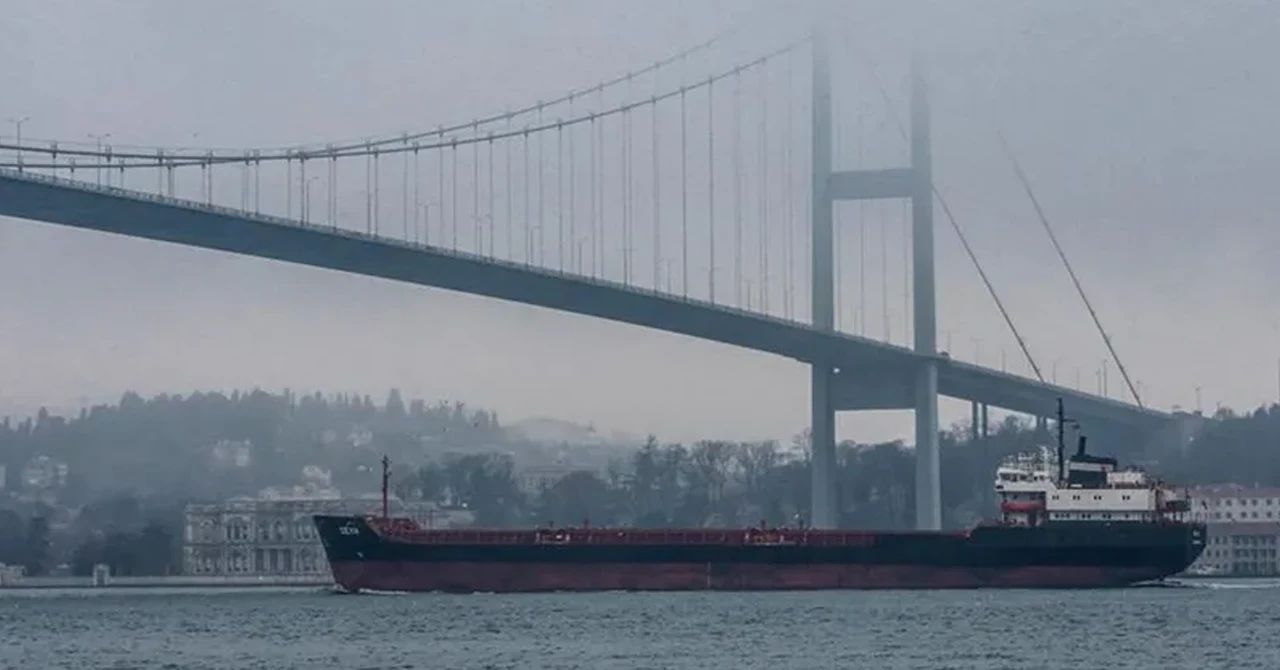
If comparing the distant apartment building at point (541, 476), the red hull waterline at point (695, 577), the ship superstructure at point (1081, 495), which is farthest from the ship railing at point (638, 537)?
the distant apartment building at point (541, 476)

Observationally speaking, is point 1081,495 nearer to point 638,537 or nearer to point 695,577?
point 695,577

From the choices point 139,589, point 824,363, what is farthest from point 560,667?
point 139,589

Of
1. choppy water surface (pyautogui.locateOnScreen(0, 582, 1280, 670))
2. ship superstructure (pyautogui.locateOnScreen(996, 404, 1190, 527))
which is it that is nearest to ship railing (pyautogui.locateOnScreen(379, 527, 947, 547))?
choppy water surface (pyautogui.locateOnScreen(0, 582, 1280, 670))

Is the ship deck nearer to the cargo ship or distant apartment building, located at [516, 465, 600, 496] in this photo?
the cargo ship

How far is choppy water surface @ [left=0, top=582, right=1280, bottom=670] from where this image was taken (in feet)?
113

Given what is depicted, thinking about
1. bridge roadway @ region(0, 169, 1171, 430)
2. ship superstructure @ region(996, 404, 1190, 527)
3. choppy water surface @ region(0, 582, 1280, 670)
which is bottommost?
choppy water surface @ region(0, 582, 1280, 670)

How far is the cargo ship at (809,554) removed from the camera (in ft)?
171

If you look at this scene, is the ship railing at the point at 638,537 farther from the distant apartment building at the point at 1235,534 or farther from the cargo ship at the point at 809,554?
the distant apartment building at the point at 1235,534

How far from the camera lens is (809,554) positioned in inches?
2077

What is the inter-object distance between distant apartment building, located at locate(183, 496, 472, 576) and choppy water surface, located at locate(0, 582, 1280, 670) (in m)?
26.1

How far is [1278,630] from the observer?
3978 cm

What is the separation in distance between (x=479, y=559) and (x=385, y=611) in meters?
6.81

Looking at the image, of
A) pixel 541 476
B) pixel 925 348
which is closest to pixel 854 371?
pixel 925 348

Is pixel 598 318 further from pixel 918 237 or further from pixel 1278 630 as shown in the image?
pixel 1278 630
